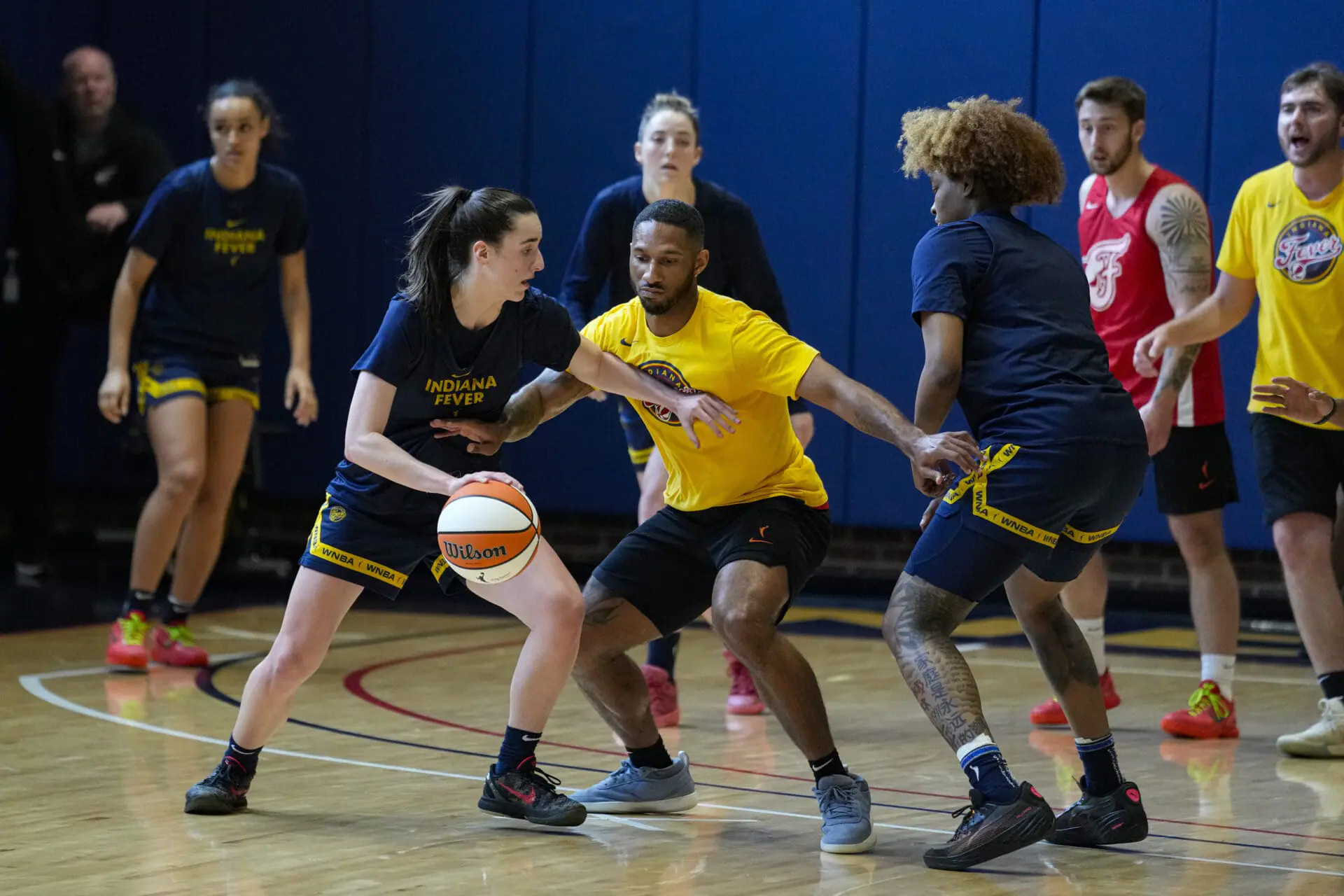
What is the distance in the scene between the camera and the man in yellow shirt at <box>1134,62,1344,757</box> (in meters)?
5.36

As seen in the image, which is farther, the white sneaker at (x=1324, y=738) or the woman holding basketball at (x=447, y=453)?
the white sneaker at (x=1324, y=738)

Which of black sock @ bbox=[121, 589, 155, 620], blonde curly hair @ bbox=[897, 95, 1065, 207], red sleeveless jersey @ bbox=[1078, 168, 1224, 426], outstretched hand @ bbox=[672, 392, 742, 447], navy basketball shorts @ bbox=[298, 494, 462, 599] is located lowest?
black sock @ bbox=[121, 589, 155, 620]

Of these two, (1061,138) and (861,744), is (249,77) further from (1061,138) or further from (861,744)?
(861,744)

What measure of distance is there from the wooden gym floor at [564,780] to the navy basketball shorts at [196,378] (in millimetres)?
1005

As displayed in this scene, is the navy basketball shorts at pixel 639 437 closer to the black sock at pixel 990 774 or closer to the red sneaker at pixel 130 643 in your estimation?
the red sneaker at pixel 130 643

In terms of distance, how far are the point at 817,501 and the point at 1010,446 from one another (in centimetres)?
65

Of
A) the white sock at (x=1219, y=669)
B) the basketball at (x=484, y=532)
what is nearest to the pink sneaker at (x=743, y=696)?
the white sock at (x=1219, y=669)

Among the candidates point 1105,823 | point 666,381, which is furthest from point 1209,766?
point 666,381

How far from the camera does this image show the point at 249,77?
10.4 metres

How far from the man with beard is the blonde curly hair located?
1.66 meters

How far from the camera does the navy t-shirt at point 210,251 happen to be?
21.7 feet

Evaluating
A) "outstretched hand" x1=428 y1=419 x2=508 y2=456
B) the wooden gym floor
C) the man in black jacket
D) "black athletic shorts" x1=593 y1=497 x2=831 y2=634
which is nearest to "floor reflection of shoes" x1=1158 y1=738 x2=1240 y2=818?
the wooden gym floor

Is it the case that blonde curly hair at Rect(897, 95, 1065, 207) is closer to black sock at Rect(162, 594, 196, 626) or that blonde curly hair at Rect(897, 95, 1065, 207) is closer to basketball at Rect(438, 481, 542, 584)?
basketball at Rect(438, 481, 542, 584)

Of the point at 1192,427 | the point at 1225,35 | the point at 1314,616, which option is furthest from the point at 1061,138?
the point at 1314,616
